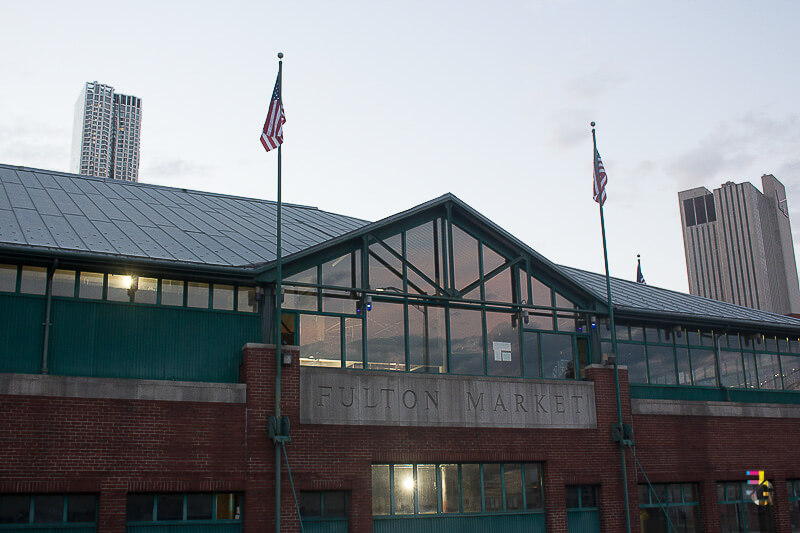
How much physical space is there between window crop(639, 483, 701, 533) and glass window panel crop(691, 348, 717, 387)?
4.12 m

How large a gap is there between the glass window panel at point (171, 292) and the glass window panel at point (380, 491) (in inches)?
275

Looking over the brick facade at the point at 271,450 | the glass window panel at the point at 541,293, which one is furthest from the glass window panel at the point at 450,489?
the glass window panel at the point at 541,293

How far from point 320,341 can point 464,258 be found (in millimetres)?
5666

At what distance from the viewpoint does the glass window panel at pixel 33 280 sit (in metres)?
19.8

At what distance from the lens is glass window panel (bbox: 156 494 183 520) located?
19.5 metres

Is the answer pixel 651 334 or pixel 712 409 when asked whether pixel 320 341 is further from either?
pixel 712 409

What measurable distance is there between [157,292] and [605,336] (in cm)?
1491

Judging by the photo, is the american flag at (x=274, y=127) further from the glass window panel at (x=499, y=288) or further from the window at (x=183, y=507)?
the window at (x=183, y=507)

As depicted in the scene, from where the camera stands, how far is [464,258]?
25750mm

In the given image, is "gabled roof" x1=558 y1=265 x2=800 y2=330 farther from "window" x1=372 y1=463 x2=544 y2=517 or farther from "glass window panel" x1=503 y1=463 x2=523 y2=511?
"window" x1=372 y1=463 x2=544 y2=517

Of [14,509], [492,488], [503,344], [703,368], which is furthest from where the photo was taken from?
[703,368]

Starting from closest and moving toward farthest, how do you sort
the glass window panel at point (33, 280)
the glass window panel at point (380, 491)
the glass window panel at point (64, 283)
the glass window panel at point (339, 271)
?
A: the glass window panel at point (33, 280) → the glass window panel at point (64, 283) → the glass window panel at point (380, 491) → the glass window panel at point (339, 271)

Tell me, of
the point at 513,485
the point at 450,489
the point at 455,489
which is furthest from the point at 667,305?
the point at 450,489

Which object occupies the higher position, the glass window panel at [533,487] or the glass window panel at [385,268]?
the glass window panel at [385,268]
